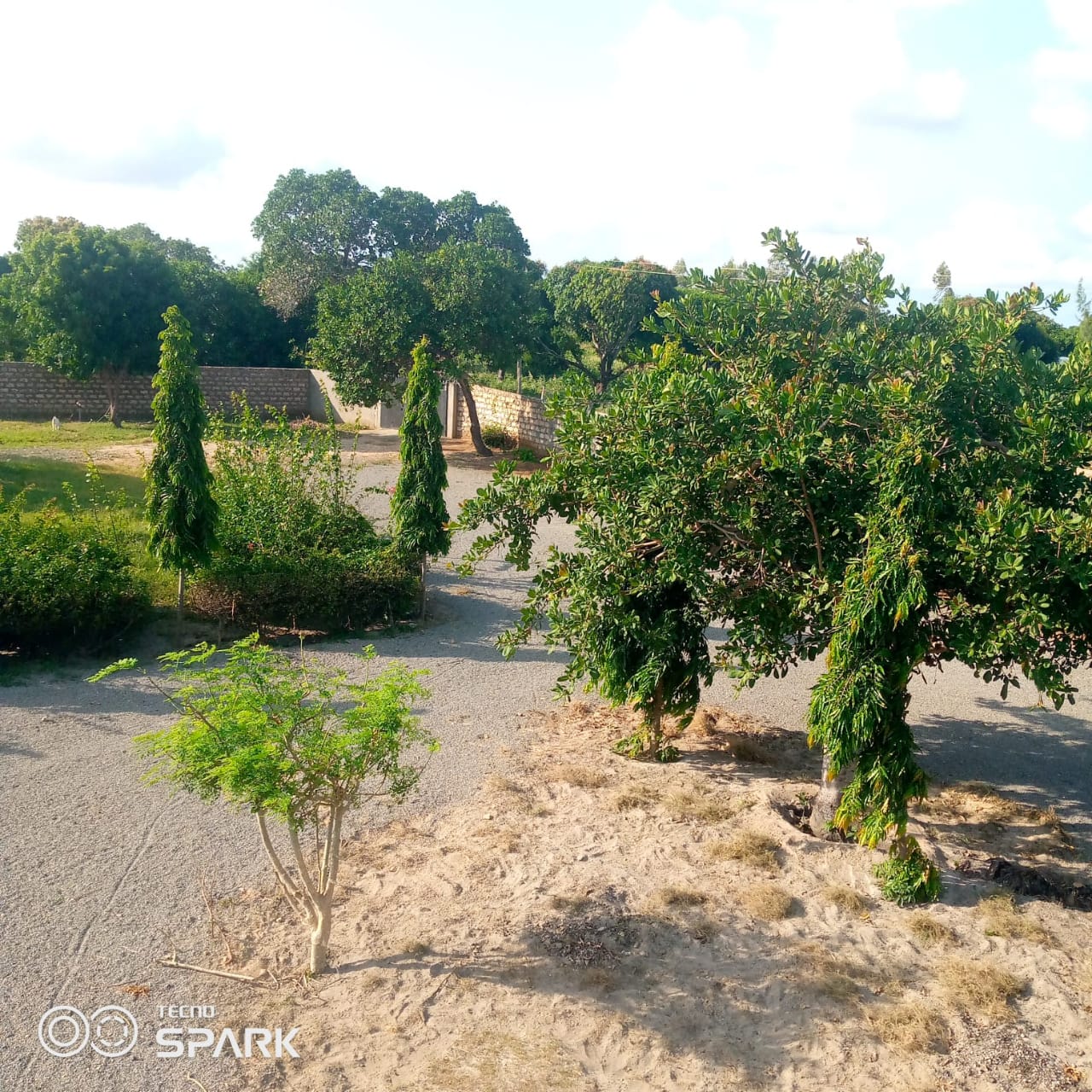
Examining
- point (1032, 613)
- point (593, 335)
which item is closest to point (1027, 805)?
point (1032, 613)

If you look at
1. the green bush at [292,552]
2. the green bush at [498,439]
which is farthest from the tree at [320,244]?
the green bush at [292,552]

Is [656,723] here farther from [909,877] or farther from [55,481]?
[55,481]

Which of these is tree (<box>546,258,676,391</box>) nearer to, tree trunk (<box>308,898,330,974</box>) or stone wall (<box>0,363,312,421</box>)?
stone wall (<box>0,363,312,421</box>)

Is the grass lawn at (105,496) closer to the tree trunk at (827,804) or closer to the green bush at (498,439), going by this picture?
the tree trunk at (827,804)

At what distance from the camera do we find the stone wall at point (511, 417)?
89.1 ft

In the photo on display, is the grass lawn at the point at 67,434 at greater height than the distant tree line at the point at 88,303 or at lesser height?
lesser

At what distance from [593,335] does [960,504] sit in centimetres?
2278

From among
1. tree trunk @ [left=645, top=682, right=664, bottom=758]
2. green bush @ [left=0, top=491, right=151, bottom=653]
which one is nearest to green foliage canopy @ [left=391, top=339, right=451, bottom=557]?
green bush @ [left=0, top=491, right=151, bottom=653]

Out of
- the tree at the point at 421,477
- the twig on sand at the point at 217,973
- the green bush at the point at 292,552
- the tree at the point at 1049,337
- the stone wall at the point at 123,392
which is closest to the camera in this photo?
the twig on sand at the point at 217,973

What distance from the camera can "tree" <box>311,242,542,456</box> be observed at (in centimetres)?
2395

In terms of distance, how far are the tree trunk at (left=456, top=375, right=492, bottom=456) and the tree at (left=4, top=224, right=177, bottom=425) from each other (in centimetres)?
960

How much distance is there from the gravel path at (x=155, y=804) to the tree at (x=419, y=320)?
11.9 meters

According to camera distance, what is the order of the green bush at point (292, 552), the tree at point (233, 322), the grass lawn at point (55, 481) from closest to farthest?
the green bush at point (292, 552) → the grass lawn at point (55, 481) → the tree at point (233, 322)

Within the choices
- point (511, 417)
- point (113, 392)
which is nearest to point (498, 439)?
point (511, 417)
